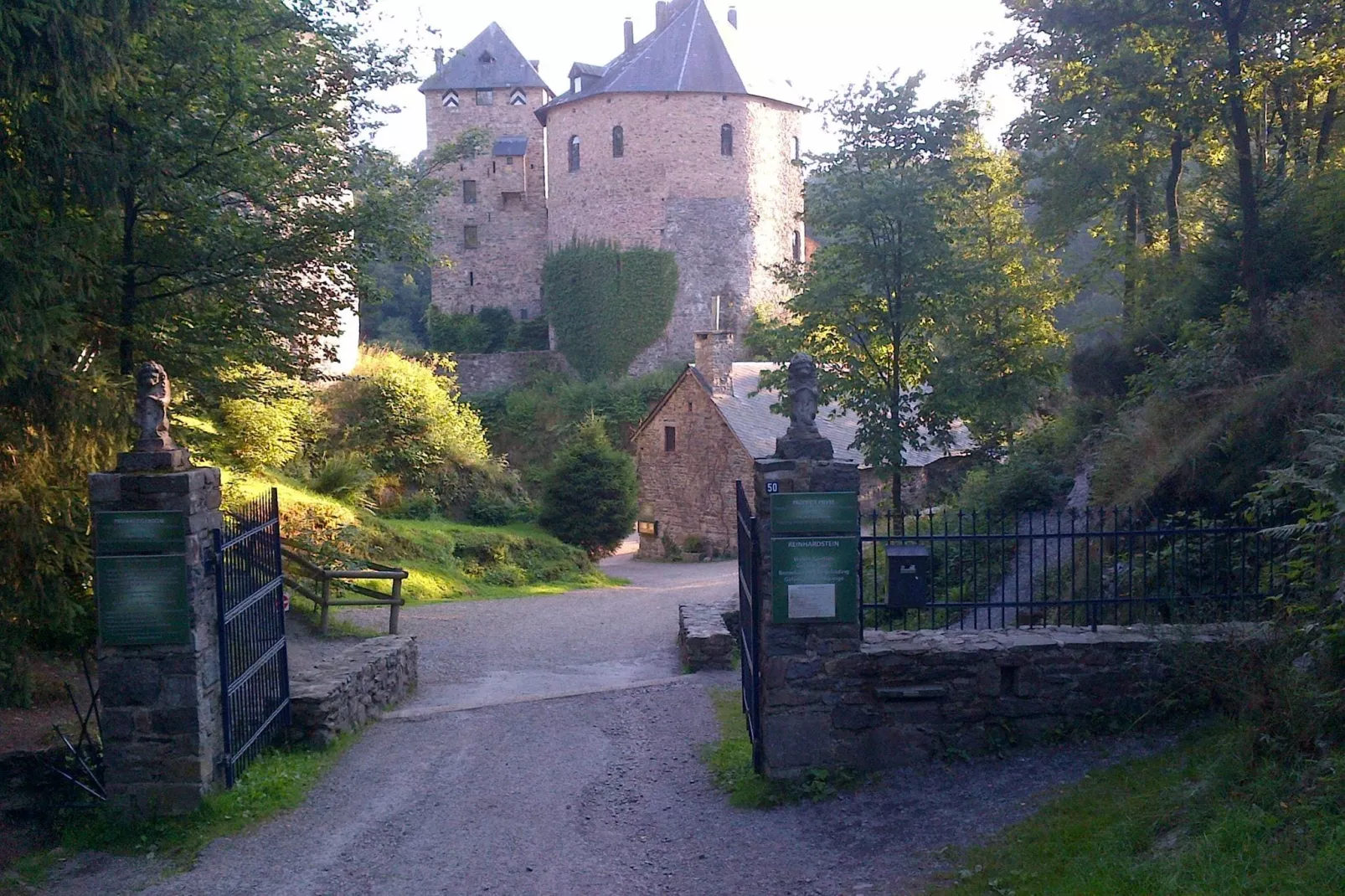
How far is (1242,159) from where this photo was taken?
40.2ft

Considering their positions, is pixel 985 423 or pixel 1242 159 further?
pixel 985 423

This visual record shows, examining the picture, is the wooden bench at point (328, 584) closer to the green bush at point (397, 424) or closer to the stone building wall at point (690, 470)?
the green bush at point (397, 424)

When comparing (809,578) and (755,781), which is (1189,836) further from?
(755,781)

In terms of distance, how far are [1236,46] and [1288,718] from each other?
30.6 ft

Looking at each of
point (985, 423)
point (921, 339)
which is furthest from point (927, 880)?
point (985, 423)

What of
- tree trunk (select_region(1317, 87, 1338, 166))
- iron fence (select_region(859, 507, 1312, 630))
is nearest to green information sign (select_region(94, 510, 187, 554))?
iron fence (select_region(859, 507, 1312, 630))

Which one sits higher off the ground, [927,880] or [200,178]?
[200,178]

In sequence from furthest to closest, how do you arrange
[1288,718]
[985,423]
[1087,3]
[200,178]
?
[985,423], [1087,3], [200,178], [1288,718]

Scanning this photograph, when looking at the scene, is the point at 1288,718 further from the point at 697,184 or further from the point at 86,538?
the point at 697,184

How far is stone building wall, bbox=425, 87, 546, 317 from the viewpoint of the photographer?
53344 millimetres

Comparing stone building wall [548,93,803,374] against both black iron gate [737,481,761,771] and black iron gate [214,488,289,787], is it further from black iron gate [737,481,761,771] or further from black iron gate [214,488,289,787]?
black iron gate [737,481,761,771]

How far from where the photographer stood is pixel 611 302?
48562 mm

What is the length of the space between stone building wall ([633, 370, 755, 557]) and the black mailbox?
22.0 m

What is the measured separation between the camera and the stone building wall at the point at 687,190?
A: 4725cm
